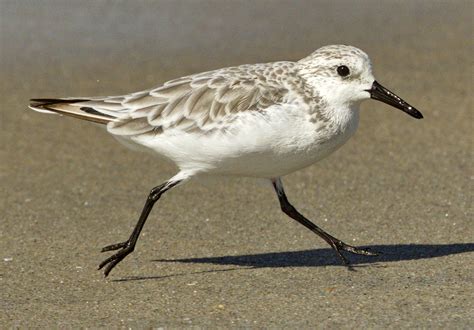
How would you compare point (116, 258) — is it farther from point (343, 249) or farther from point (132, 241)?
point (343, 249)

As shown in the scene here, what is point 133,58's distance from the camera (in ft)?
44.7

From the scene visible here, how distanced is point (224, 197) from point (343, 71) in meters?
2.40

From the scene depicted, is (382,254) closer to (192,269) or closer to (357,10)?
(192,269)

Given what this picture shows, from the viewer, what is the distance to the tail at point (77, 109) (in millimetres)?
7383

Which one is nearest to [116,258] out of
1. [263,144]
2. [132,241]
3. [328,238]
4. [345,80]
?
[132,241]

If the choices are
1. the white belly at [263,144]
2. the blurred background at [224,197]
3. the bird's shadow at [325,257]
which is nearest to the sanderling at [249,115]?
the white belly at [263,144]

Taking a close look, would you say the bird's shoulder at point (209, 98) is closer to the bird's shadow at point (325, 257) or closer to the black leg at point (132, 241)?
the black leg at point (132, 241)

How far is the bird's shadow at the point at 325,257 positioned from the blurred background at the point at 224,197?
0.08 ft

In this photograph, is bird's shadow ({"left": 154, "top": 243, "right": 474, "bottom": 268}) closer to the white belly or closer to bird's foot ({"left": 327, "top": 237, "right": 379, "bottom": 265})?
bird's foot ({"left": 327, "top": 237, "right": 379, "bottom": 265})

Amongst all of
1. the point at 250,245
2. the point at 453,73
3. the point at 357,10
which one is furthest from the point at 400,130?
the point at 357,10

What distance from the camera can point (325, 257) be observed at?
765cm

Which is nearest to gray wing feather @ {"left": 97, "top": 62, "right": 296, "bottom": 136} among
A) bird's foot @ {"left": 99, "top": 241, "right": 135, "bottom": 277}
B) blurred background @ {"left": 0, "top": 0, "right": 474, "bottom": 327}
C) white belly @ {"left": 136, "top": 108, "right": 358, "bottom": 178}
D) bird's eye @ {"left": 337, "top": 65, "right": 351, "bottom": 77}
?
white belly @ {"left": 136, "top": 108, "right": 358, "bottom": 178}

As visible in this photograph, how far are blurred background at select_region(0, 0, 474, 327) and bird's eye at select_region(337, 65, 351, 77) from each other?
4.36ft

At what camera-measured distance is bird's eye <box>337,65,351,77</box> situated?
22.9ft
